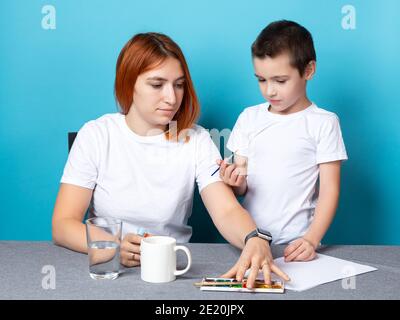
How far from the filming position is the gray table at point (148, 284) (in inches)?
44.4

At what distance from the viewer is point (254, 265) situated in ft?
4.04

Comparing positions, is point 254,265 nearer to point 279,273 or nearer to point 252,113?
point 279,273

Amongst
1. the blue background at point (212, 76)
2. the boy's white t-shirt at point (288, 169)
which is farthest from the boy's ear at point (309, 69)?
the blue background at point (212, 76)

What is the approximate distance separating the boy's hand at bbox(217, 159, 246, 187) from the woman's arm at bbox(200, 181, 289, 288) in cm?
4

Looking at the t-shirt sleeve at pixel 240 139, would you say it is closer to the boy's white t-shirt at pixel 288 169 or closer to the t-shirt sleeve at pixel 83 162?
the boy's white t-shirt at pixel 288 169

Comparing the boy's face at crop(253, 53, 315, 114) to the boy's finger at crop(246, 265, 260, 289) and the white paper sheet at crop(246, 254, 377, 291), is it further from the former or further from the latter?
the boy's finger at crop(246, 265, 260, 289)

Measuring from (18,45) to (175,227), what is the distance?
105 centimetres

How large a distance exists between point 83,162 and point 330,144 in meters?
0.75

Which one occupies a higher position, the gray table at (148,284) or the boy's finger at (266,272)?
the boy's finger at (266,272)

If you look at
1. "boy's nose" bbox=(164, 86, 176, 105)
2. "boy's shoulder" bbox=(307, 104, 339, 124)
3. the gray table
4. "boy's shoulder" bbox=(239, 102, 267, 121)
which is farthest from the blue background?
the gray table

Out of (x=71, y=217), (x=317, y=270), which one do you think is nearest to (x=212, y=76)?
(x=71, y=217)

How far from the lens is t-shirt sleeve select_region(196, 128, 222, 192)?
5.64 ft

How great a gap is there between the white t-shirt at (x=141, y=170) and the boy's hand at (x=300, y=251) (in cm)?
40
